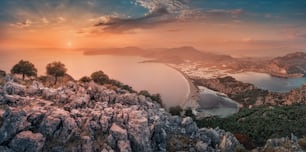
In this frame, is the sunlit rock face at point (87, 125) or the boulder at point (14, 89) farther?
the boulder at point (14, 89)

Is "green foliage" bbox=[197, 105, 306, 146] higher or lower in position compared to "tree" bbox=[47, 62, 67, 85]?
lower

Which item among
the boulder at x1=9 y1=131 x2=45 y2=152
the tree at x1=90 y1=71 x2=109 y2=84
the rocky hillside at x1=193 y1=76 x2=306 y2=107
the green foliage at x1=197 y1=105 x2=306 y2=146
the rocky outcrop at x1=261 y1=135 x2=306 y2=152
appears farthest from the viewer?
the rocky hillside at x1=193 y1=76 x2=306 y2=107

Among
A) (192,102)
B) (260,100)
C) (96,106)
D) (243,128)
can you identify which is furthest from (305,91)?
(96,106)

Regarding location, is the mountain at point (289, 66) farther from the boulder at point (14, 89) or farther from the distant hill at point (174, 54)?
the boulder at point (14, 89)

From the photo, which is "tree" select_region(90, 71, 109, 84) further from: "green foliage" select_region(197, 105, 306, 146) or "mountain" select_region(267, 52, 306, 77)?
"mountain" select_region(267, 52, 306, 77)

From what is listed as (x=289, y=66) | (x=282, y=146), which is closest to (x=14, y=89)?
(x=282, y=146)

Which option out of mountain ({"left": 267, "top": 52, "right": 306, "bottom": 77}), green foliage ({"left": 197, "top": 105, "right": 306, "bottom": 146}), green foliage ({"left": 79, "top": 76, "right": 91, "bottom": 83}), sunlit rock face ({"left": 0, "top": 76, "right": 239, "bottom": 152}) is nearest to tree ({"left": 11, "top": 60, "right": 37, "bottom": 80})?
green foliage ({"left": 79, "top": 76, "right": 91, "bottom": 83})

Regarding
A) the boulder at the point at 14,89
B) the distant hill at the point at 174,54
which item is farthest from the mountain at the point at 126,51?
the boulder at the point at 14,89
